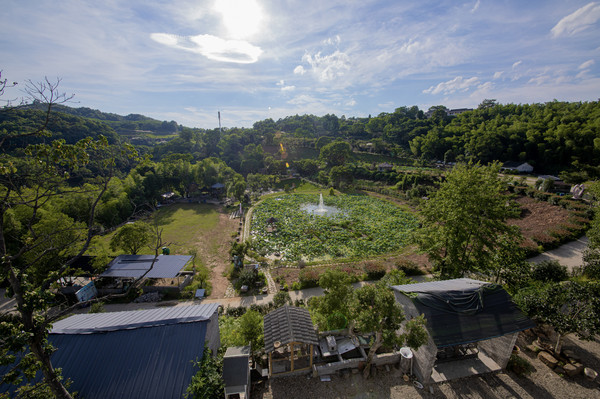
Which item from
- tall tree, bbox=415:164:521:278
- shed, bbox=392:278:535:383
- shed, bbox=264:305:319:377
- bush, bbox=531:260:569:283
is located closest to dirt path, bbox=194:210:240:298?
shed, bbox=264:305:319:377

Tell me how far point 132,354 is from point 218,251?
52.7 feet

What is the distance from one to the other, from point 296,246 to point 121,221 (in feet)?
82.5

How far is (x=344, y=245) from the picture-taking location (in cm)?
2603

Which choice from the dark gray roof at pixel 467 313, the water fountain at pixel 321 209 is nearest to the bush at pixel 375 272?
the dark gray roof at pixel 467 313

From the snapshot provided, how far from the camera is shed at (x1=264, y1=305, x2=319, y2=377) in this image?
1040 centimetres

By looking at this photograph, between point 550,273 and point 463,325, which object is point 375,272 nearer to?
point 463,325

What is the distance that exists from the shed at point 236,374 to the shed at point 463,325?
7.60 m

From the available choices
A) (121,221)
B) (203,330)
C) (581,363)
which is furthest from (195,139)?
(581,363)

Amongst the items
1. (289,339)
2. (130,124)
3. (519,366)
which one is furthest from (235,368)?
(130,124)

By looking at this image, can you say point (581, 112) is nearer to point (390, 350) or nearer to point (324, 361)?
point (390, 350)

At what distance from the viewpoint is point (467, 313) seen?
10969 millimetres

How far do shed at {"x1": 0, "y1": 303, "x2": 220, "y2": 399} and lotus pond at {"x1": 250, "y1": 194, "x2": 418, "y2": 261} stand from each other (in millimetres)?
13991

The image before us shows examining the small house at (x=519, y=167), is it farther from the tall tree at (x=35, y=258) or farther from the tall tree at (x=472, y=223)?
the tall tree at (x=35, y=258)

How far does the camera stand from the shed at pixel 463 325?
1044 cm
